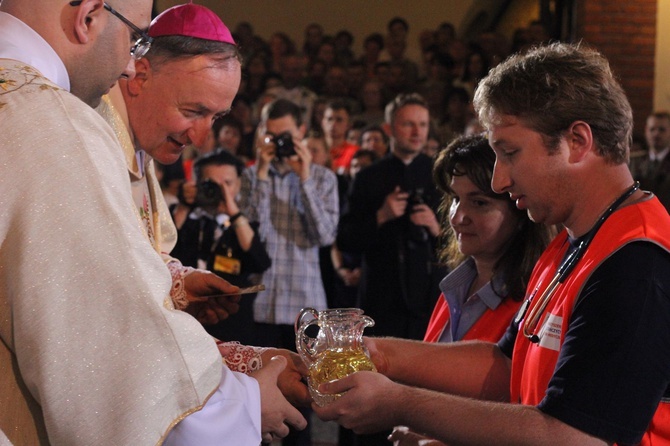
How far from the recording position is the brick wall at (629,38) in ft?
30.2

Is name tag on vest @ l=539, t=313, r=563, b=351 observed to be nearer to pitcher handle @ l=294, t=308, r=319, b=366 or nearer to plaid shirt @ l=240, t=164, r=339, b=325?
pitcher handle @ l=294, t=308, r=319, b=366

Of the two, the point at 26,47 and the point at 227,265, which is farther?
the point at 227,265

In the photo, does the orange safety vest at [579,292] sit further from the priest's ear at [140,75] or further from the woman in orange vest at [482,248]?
the priest's ear at [140,75]

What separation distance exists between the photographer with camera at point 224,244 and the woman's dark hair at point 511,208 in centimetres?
192

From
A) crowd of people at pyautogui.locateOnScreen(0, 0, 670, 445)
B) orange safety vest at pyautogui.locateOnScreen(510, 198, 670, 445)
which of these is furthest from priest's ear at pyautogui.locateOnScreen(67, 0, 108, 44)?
orange safety vest at pyautogui.locateOnScreen(510, 198, 670, 445)

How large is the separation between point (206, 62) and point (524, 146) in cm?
109

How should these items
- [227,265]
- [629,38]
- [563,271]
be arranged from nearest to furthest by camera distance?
1. [563,271]
2. [227,265]
3. [629,38]

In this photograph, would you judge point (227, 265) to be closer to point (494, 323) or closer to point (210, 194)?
point (210, 194)

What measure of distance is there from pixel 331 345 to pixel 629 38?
26.3 ft

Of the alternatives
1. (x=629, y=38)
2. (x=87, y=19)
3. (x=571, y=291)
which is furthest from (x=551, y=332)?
(x=629, y=38)

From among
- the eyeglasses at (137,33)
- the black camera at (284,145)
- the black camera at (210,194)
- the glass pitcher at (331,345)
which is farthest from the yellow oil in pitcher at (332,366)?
the black camera at (284,145)

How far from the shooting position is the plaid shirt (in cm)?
514

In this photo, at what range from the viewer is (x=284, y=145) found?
5.28 metres

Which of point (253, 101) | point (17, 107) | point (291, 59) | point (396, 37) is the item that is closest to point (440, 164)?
point (17, 107)
